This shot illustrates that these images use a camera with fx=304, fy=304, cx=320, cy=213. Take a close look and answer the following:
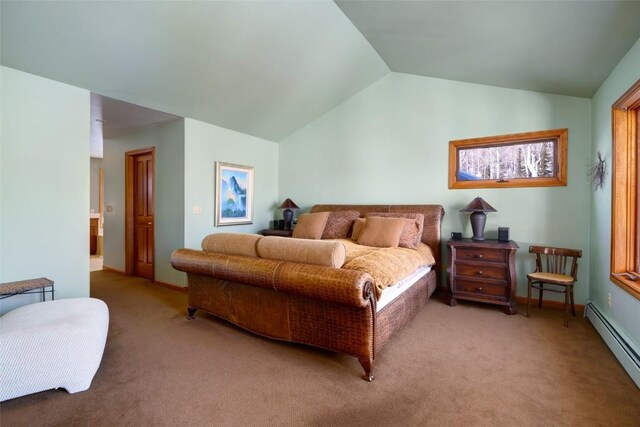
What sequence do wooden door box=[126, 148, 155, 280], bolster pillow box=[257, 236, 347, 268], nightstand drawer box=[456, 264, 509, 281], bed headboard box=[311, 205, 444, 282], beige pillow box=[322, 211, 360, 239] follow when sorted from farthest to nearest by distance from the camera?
wooden door box=[126, 148, 155, 280], beige pillow box=[322, 211, 360, 239], bed headboard box=[311, 205, 444, 282], nightstand drawer box=[456, 264, 509, 281], bolster pillow box=[257, 236, 347, 268]

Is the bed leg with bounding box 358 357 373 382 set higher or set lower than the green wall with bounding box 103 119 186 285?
lower

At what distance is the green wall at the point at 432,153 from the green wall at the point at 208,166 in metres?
0.59

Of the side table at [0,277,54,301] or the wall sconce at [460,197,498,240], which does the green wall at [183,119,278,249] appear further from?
the wall sconce at [460,197,498,240]

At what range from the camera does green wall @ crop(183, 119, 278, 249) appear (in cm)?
416

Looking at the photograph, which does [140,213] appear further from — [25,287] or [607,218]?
[607,218]

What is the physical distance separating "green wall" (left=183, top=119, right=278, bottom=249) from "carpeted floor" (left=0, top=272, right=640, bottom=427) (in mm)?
1627

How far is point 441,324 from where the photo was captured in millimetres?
3064

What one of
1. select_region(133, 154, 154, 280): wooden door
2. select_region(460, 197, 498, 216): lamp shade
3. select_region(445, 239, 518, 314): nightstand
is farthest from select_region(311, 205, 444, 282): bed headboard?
select_region(133, 154, 154, 280): wooden door

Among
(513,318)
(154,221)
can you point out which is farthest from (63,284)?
(513,318)

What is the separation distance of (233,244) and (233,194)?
2212 mm

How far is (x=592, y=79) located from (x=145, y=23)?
4139 mm

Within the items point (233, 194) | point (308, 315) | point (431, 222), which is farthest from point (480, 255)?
point (233, 194)

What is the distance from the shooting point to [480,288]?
11.5ft

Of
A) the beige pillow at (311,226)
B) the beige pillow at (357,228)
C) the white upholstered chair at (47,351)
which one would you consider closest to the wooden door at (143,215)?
the beige pillow at (311,226)
